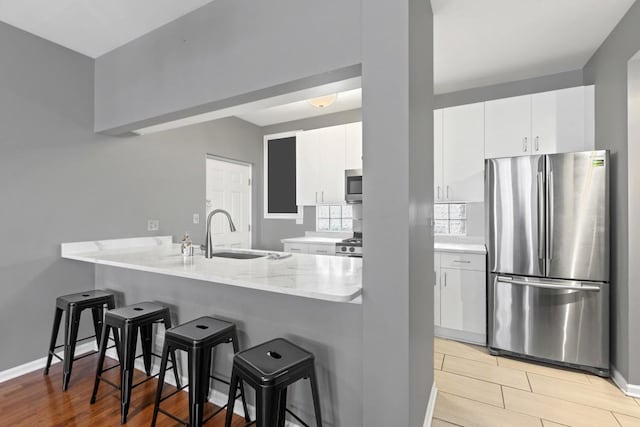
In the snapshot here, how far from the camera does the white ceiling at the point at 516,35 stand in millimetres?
2174

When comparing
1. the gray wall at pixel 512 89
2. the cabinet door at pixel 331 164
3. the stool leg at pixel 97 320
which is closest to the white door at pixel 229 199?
the cabinet door at pixel 331 164

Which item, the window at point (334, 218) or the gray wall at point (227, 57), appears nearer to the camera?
the gray wall at point (227, 57)

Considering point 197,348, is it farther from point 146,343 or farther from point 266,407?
point 146,343

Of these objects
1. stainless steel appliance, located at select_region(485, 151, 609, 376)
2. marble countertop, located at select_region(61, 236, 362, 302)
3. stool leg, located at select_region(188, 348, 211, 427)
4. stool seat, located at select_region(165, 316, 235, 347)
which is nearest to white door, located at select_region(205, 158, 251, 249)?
marble countertop, located at select_region(61, 236, 362, 302)

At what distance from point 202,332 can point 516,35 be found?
126 inches

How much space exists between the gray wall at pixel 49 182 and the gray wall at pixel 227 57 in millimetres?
324

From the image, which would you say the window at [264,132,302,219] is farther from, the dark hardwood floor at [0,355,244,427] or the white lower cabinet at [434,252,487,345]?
the dark hardwood floor at [0,355,244,427]

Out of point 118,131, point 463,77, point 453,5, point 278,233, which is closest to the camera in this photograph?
point 453,5

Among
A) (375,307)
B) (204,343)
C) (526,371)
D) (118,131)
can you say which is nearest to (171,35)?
(118,131)

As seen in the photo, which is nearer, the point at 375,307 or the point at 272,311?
the point at 375,307

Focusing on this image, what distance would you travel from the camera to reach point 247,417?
188 cm

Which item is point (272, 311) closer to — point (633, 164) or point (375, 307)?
point (375, 307)

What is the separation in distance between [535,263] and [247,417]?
2.58 m

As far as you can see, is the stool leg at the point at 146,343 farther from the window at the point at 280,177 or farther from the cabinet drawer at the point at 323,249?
the window at the point at 280,177
